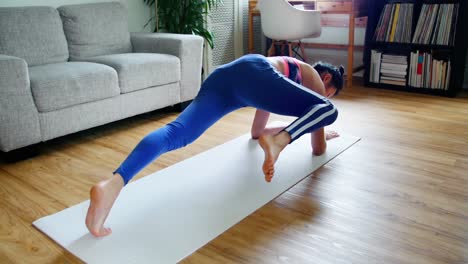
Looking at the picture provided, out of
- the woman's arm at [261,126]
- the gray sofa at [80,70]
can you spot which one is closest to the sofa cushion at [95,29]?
the gray sofa at [80,70]

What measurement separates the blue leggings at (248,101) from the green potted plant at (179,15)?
2.03 m

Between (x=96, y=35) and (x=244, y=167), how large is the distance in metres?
1.77

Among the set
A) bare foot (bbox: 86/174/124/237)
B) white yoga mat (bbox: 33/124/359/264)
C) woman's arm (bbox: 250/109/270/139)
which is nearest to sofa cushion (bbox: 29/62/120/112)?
white yoga mat (bbox: 33/124/359/264)

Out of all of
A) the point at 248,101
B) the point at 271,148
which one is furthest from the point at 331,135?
the point at 271,148

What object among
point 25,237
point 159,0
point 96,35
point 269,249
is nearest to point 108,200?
point 25,237

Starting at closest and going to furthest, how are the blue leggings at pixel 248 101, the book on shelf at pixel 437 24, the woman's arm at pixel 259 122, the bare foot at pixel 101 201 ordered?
the bare foot at pixel 101 201 → the blue leggings at pixel 248 101 → the woman's arm at pixel 259 122 → the book on shelf at pixel 437 24

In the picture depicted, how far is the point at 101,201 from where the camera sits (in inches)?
58.1

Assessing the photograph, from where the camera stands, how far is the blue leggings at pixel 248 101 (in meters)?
1.74

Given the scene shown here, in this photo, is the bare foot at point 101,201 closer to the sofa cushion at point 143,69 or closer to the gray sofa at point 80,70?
the gray sofa at point 80,70

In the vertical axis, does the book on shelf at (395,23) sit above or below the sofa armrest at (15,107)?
above

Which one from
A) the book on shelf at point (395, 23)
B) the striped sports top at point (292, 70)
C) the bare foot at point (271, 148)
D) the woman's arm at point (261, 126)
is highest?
the book on shelf at point (395, 23)

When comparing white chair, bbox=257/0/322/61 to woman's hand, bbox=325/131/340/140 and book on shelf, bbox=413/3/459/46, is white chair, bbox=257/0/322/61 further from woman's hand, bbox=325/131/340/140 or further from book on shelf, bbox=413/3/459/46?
woman's hand, bbox=325/131/340/140

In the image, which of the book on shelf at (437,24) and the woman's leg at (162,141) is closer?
the woman's leg at (162,141)

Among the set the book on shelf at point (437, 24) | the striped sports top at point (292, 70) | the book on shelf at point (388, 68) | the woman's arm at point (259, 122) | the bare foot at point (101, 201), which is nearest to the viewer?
the bare foot at point (101, 201)
